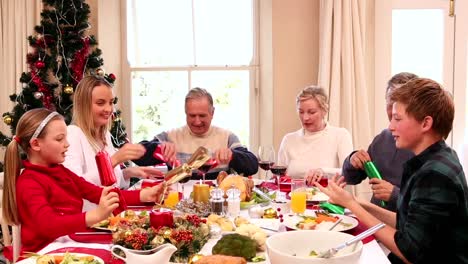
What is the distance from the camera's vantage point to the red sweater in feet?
5.61

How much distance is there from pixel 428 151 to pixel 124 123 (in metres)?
3.29

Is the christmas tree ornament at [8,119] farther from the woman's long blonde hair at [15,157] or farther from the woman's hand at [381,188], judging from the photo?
the woman's hand at [381,188]

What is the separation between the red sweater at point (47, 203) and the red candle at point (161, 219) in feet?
0.85

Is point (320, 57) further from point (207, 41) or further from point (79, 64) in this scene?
point (79, 64)

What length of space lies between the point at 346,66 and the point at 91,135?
6.83 feet

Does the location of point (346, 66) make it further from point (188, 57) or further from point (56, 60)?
point (56, 60)

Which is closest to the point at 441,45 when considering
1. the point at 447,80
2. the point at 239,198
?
the point at 447,80

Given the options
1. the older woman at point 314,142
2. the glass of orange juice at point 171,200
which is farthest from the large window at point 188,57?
the glass of orange juice at point 171,200

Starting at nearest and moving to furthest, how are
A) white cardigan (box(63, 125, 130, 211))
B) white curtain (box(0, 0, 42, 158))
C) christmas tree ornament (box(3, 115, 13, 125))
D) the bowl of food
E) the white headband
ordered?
the bowl of food → the white headband → white cardigan (box(63, 125, 130, 211)) → christmas tree ornament (box(3, 115, 13, 125)) → white curtain (box(0, 0, 42, 158))

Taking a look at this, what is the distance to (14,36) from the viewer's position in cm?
398

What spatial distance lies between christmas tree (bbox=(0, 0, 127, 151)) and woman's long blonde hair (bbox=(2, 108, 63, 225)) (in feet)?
6.14

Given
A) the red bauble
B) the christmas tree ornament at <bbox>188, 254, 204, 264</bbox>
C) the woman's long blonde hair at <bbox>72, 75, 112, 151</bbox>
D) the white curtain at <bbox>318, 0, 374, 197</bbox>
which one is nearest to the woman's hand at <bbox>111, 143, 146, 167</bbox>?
the woman's long blonde hair at <bbox>72, 75, 112, 151</bbox>

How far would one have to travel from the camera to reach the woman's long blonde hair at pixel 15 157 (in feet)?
6.07

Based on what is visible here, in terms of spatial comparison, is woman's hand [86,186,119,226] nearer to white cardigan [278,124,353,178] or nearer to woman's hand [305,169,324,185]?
woman's hand [305,169,324,185]
